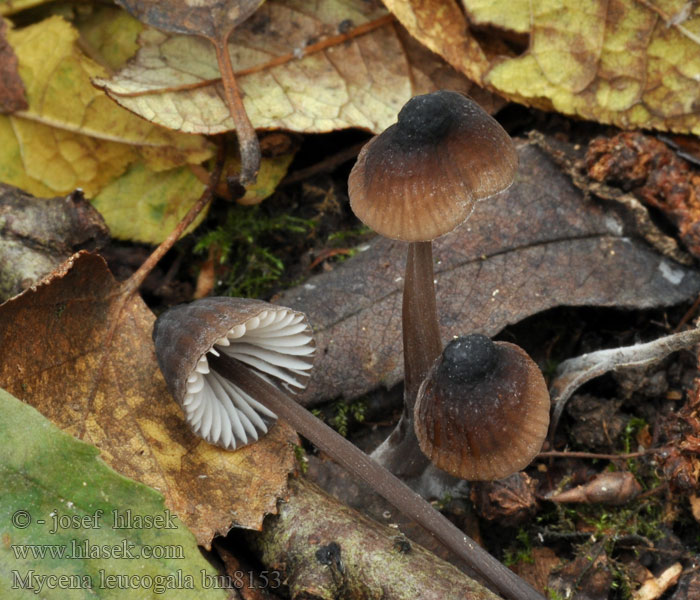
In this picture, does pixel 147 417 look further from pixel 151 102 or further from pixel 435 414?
pixel 151 102

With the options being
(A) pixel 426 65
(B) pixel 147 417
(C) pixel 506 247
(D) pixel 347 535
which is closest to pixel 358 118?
(A) pixel 426 65

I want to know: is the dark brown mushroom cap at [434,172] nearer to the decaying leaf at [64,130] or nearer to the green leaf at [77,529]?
the green leaf at [77,529]

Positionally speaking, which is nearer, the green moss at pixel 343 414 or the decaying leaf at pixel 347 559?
the decaying leaf at pixel 347 559

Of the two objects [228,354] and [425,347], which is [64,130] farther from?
[425,347]

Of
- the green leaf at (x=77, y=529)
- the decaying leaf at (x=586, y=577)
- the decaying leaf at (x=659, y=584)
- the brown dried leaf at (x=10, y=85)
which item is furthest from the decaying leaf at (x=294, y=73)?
the decaying leaf at (x=659, y=584)

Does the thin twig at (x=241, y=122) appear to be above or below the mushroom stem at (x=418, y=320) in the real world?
above

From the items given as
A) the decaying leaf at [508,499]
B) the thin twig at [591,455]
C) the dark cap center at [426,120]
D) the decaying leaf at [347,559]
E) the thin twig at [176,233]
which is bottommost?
the thin twig at [591,455]
